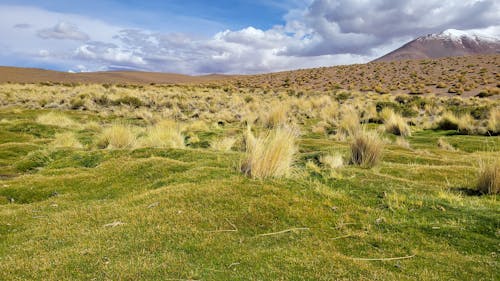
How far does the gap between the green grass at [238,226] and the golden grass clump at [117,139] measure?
14.4 ft

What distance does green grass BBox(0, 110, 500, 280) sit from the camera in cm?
398

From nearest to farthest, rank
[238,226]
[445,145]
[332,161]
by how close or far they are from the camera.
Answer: [238,226] → [332,161] → [445,145]

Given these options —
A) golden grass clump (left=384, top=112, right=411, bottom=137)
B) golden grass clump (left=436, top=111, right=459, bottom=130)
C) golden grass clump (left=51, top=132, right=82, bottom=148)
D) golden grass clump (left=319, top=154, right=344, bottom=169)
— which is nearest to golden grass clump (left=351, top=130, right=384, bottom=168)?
golden grass clump (left=319, top=154, right=344, bottom=169)

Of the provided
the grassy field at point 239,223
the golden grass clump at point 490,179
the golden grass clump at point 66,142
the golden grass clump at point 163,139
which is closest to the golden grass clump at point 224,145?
the golden grass clump at point 163,139

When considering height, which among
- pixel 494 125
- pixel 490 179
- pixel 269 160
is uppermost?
pixel 494 125

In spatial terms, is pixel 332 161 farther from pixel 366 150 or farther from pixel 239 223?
pixel 239 223

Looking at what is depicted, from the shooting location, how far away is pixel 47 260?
4152 mm

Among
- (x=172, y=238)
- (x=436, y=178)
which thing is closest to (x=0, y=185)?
(x=172, y=238)

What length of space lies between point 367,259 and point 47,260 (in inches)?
147

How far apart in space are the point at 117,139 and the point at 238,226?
28.7 ft

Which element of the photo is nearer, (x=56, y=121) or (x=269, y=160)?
(x=269, y=160)

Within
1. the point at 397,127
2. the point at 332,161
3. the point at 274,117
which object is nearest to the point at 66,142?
the point at 332,161

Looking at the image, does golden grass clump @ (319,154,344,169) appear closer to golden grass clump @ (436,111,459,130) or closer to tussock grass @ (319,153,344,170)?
tussock grass @ (319,153,344,170)

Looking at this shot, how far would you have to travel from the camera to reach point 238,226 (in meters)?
5.02
